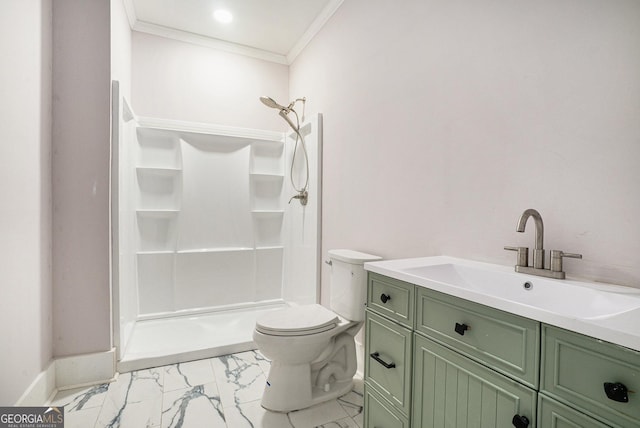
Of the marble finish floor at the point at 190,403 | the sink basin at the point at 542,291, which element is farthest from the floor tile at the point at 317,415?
the sink basin at the point at 542,291

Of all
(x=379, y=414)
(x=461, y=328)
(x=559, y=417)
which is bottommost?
(x=379, y=414)

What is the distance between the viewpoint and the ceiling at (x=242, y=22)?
2.46m

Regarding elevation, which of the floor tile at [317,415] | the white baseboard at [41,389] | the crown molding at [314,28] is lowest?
the floor tile at [317,415]

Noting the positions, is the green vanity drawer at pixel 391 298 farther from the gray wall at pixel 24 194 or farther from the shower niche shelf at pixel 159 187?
the shower niche shelf at pixel 159 187

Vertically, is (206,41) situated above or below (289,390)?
above

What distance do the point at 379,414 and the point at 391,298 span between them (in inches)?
18.7

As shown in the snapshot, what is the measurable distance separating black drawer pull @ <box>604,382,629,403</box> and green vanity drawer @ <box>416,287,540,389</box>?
→ 0.45ft

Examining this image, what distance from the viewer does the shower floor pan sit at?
213 cm

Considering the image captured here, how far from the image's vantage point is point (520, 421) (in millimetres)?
727

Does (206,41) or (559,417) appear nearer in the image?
(559,417)

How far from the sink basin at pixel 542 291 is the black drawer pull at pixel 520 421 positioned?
25 centimetres

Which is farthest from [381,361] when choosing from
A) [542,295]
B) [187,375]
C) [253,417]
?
[187,375]

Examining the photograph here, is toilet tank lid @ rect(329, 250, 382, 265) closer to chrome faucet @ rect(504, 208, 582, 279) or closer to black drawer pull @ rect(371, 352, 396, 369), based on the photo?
black drawer pull @ rect(371, 352, 396, 369)

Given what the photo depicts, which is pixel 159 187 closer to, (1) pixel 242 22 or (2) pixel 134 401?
(1) pixel 242 22
